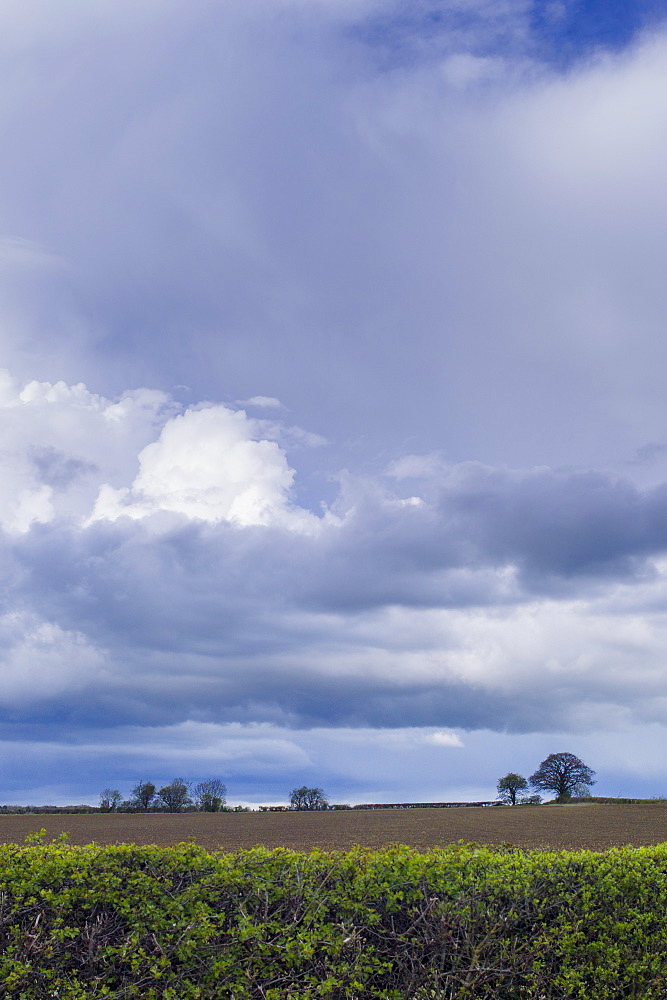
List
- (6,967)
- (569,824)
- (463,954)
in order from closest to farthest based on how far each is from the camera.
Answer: (6,967)
(463,954)
(569,824)

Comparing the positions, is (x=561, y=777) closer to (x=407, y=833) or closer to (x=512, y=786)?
(x=512, y=786)

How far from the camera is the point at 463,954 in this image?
7.50m

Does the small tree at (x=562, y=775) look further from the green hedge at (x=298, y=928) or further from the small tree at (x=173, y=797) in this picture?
the green hedge at (x=298, y=928)

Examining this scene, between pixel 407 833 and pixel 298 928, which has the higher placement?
pixel 298 928

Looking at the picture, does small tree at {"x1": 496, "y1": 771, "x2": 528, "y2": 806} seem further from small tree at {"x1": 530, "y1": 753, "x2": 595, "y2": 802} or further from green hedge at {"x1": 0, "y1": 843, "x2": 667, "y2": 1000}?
green hedge at {"x1": 0, "y1": 843, "x2": 667, "y2": 1000}

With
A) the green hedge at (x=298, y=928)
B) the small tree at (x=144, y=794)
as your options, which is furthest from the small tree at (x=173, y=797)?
the green hedge at (x=298, y=928)

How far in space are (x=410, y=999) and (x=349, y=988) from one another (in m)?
0.67

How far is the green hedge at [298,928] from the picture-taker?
23.0 ft

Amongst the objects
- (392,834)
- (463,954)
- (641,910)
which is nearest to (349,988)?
(463,954)

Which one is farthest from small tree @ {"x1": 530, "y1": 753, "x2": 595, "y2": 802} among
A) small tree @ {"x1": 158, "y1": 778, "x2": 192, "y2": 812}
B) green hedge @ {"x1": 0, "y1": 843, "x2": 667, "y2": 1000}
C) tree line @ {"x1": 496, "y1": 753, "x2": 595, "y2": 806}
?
green hedge @ {"x1": 0, "y1": 843, "x2": 667, "y2": 1000}

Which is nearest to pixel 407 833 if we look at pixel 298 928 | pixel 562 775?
pixel 298 928

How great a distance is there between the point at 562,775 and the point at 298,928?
354 feet

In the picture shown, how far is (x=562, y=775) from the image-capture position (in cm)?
10294

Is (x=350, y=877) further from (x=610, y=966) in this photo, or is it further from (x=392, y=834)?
(x=392, y=834)
